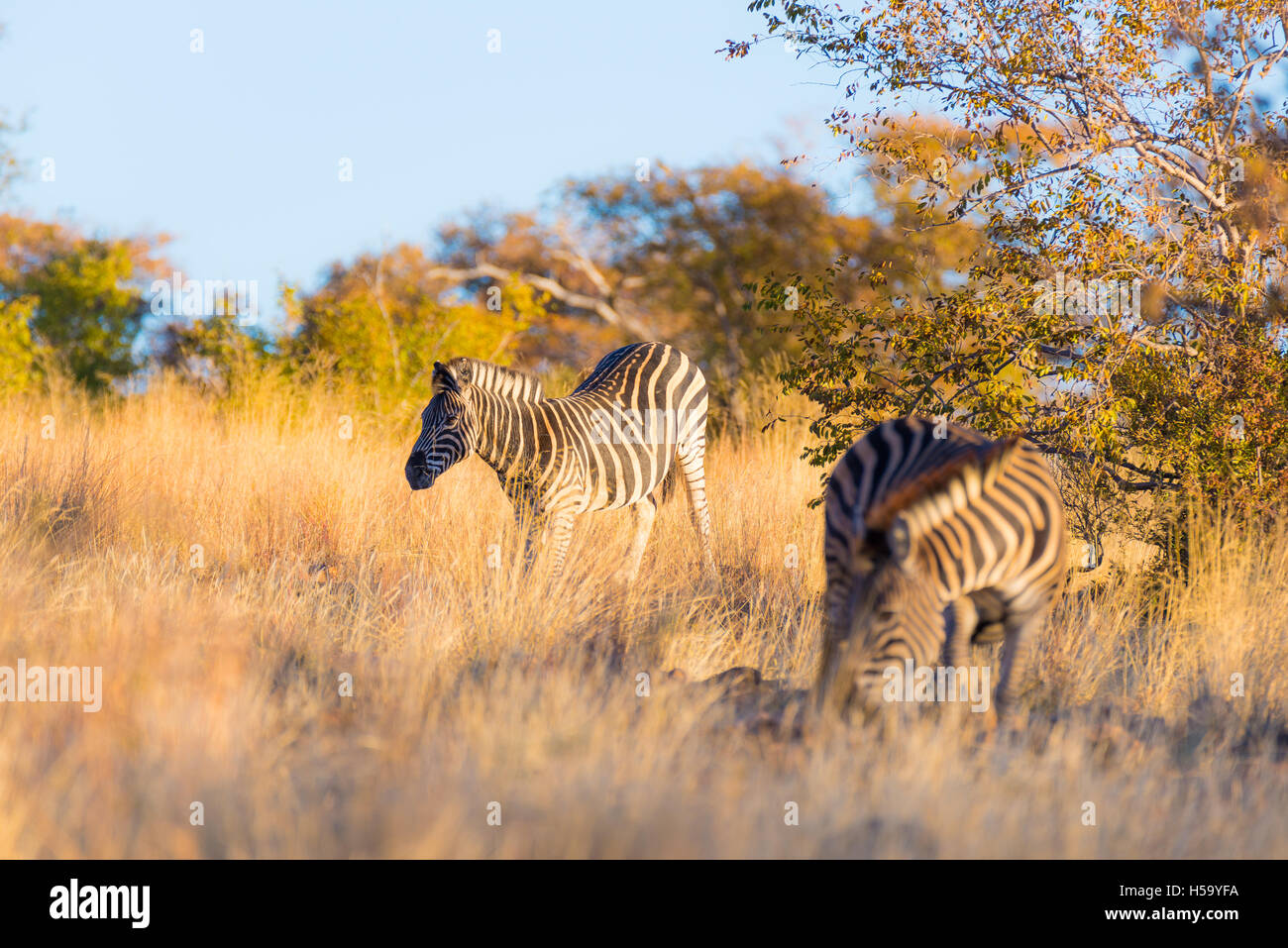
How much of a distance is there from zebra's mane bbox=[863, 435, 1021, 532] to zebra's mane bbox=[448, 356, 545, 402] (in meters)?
3.84

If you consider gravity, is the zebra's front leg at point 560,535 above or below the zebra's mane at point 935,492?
above

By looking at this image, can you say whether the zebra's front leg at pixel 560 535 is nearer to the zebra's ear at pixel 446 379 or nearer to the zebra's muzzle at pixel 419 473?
the zebra's muzzle at pixel 419 473

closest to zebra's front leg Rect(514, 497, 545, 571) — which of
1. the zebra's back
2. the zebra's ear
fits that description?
the zebra's back

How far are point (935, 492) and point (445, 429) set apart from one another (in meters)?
3.97

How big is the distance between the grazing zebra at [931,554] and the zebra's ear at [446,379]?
10.4 feet

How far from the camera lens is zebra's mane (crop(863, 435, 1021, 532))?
3.79 meters

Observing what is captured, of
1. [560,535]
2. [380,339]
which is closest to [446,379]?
[560,535]

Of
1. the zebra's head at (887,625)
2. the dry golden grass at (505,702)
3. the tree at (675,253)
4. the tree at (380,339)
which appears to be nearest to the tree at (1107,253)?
the dry golden grass at (505,702)

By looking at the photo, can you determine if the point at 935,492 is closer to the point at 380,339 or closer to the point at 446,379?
the point at 446,379

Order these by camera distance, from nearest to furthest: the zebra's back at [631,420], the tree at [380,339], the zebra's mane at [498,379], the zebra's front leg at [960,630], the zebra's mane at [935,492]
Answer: the zebra's mane at [935,492]
the zebra's front leg at [960,630]
the zebra's mane at [498,379]
the zebra's back at [631,420]
the tree at [380,339]

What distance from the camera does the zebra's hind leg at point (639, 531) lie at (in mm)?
7762

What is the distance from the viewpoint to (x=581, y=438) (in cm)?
785
